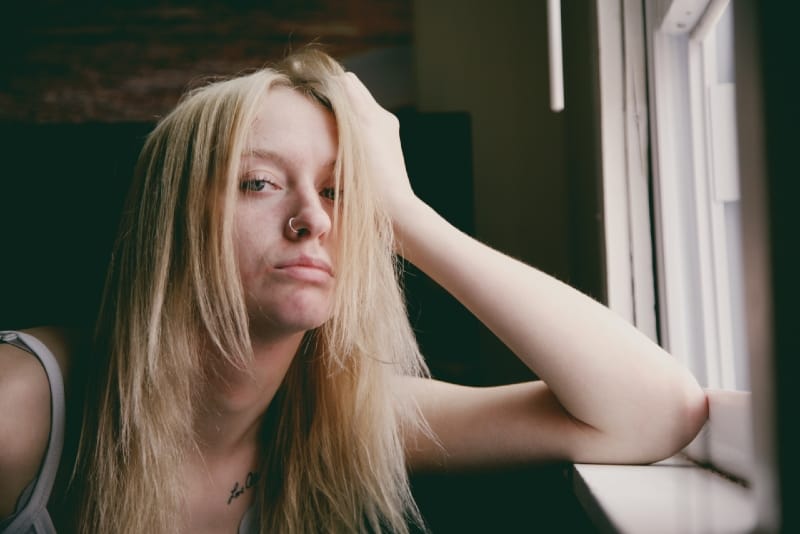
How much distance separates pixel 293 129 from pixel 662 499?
659 millimetres

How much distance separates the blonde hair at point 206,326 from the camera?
866 millimetres

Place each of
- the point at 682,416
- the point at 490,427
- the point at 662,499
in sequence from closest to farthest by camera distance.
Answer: the point at 662,499, the point at 682,416, the point at 490,427

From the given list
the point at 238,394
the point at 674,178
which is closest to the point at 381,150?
the point at 238,394

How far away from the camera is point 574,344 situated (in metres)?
0.83

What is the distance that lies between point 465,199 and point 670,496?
3.56ft

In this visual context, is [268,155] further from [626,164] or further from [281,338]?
[626,164]

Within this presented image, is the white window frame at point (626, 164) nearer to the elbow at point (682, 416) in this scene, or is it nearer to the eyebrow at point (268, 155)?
the elbow at point (682, 416)

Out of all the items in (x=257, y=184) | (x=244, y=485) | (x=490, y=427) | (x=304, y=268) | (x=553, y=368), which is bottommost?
(x=244, y=485)

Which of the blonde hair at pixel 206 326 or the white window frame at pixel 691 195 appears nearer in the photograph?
the blonde hair at pixel 206 326

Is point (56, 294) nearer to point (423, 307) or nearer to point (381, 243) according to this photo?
point (423, 307)

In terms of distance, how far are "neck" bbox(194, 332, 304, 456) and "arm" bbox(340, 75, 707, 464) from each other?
249 millimetres

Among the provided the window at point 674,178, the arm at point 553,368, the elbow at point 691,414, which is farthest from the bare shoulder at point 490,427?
the window at point 674,178

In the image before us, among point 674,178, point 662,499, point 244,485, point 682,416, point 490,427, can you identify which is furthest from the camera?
point 674,178

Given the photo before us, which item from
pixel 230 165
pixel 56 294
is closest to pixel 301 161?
pixel 230 165
